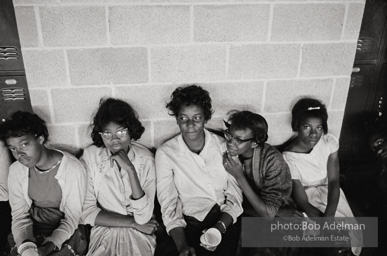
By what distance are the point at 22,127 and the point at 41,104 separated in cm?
37

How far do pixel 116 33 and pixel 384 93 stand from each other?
2407 millimetres

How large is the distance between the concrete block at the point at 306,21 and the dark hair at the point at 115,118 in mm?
1185

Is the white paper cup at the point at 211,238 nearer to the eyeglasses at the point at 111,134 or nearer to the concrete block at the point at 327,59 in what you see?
the eyeglasses at the point at 111,134

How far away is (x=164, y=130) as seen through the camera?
2688mm

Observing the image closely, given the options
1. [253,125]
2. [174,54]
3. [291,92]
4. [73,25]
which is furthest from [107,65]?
[291,92]

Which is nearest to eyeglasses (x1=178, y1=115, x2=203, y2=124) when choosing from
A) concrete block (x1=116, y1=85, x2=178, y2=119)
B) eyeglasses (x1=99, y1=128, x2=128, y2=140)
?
concrete block (x1=116, y1=85, x2=178, y2=119)

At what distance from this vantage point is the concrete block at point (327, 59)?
104 inches

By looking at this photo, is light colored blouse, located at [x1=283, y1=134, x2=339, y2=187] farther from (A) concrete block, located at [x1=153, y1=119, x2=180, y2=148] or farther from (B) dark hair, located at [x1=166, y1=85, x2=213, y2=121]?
(A) concrete block, located at [x1=153, y1=119, x2=180, y2=148]

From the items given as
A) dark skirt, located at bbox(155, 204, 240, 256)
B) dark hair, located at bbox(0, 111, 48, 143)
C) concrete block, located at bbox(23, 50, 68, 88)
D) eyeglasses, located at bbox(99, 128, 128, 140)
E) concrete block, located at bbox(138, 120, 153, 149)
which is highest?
concrete block, located at bbox(23, 50, 68, 88)

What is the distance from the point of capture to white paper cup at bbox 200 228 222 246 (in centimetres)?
207

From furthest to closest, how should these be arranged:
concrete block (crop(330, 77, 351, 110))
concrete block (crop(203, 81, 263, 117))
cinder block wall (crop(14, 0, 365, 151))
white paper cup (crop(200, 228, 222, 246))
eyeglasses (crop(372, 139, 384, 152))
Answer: eyeglasses (crop(372, 139, 384, 152)) < concrete block (crop(330, 77, 351, 110)) < concrete block (crop(203, 81, 263, 117)) < cinder block wall (crop(14, 0, 365, 151)) < white paper cup (crop(200, 228, 222, 246))

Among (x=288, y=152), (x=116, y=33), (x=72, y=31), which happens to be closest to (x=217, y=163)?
(x=288, y=152)

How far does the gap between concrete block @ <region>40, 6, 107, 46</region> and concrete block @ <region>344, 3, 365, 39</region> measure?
1809 millimetres

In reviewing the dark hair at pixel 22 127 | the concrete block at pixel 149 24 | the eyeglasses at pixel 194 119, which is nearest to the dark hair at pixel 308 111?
the eyeglasses at pixel 194 119
